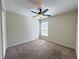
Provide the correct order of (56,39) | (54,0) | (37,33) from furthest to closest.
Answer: (37,33), (56,39), (54,0)

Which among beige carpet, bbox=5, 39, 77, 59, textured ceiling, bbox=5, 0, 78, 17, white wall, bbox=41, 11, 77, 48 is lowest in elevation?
beige carpet, bbox=5, 39, 77, 59

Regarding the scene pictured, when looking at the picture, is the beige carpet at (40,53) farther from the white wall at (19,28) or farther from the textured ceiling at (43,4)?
the textured ceiling at (43,4)

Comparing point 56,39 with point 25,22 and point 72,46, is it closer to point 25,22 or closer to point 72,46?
point 72,46

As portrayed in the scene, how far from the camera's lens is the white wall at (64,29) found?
11.5 feet

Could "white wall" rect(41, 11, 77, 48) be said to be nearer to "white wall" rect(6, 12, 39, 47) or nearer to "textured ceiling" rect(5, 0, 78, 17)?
"textured ceiling" rect(5, 0, 78, 17)

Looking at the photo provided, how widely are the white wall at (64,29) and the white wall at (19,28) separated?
69.8 inches

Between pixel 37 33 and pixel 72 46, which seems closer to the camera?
pixel 72 46

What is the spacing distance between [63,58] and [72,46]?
5.02 ft

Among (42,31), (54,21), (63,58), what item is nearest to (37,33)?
(42,31)

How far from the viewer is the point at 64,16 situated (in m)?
4.05

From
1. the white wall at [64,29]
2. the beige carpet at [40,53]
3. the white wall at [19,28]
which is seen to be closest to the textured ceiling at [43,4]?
the white wall at [64,29]

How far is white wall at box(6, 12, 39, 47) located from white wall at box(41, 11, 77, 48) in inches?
69.8

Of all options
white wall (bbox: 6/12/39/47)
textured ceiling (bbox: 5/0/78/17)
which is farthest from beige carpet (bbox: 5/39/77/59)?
textured ceiling (bbox: 5/0/78/17)

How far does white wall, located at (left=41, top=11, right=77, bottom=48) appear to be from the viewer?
3516 millimetres
